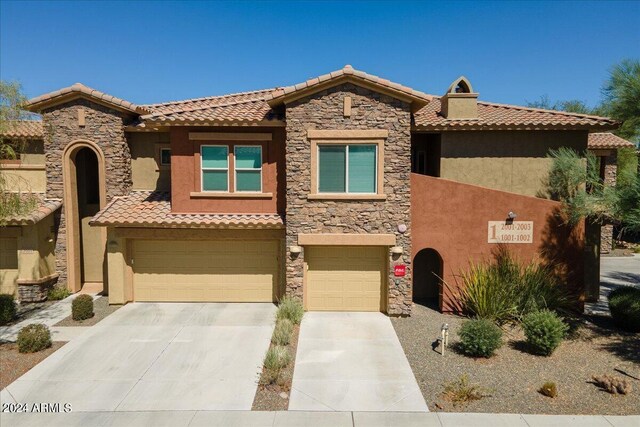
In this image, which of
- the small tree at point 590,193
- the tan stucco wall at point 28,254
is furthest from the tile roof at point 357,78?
the tan stucco wall at point 28,254

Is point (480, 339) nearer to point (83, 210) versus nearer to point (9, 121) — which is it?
point (9, 121)

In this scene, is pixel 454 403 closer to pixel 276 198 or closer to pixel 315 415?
pixel 315 415

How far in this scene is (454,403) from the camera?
7.99 meters

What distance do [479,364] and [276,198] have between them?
319 inches

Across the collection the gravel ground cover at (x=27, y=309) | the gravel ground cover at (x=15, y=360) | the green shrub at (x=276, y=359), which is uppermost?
the green shrub at (x=276, y=359)

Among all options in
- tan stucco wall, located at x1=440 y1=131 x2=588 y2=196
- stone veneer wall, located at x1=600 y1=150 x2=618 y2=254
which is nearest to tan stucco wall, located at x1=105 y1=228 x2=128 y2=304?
tan stucco wall, located at x1=440 y1=131 x2=588 y2=196

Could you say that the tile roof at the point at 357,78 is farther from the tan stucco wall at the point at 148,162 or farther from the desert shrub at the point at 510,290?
the tan stucco wall at the point at 148,162

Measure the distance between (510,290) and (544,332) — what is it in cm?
232

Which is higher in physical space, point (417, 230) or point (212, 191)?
point (212, 191)

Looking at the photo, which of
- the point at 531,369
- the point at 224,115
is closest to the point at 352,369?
the point at 531,369

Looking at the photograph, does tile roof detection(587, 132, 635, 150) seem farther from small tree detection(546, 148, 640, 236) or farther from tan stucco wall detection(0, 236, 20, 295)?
tan stucco wall detection(0, 236, 20, 295)

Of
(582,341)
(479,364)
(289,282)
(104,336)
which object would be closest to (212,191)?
(289,282)

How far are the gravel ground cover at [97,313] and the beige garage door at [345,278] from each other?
6796mm

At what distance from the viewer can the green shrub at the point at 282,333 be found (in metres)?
10.7
